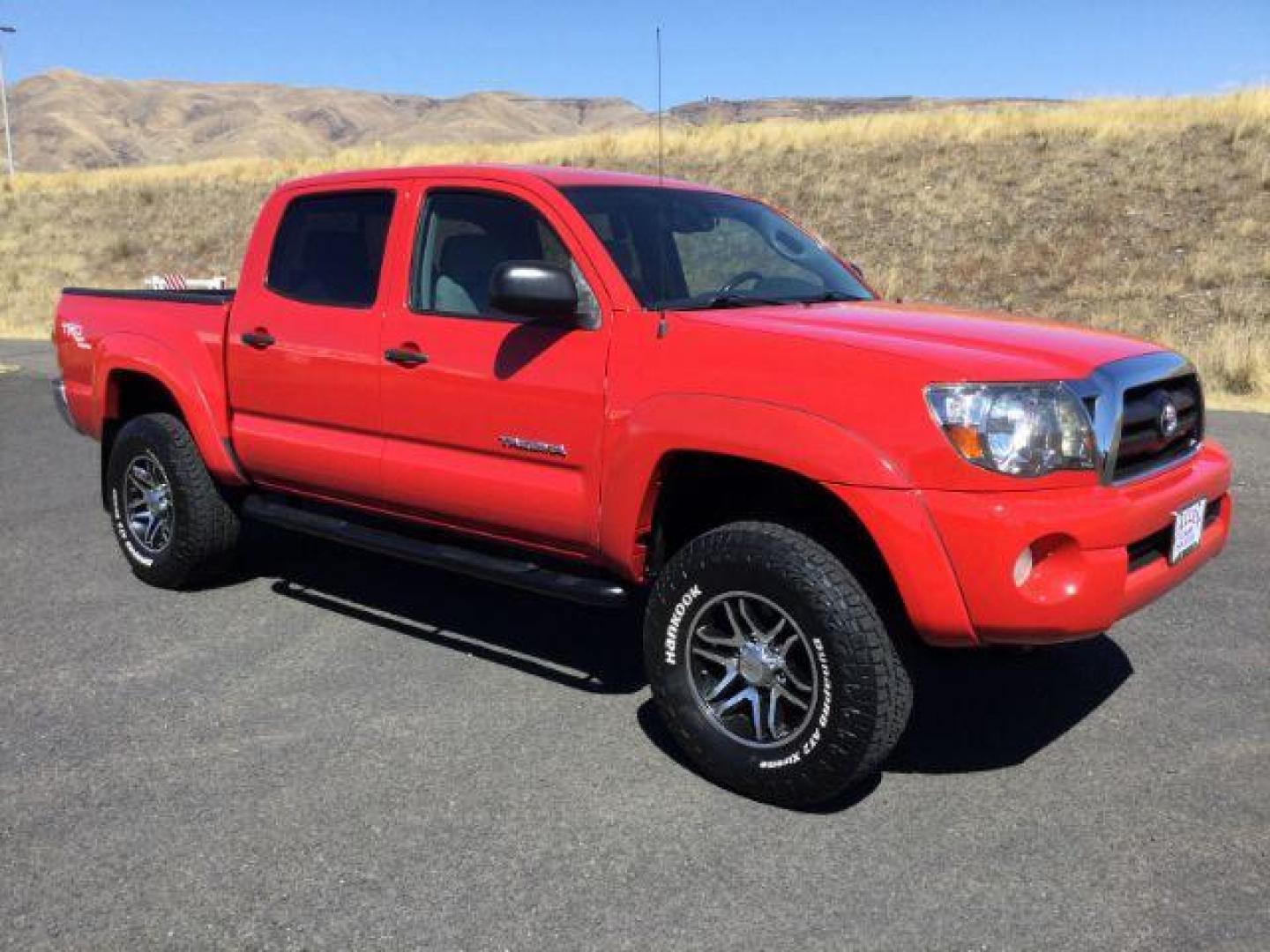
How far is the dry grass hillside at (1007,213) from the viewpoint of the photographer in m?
18.7

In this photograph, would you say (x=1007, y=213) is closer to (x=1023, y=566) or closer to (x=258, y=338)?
→ (x=258, y=338)

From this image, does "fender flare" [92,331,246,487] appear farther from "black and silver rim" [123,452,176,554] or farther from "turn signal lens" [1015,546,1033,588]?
"turn signal lens" [1015,546,1033,588]

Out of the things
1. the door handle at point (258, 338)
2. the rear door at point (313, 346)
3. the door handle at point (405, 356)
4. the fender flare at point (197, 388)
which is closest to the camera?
the door handle at point (405, 356)

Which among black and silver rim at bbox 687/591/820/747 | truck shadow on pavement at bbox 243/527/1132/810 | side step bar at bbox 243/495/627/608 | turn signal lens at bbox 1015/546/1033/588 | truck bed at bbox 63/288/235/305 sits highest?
truck bed at bbox 63/288/235/305

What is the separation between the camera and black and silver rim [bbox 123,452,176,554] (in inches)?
217

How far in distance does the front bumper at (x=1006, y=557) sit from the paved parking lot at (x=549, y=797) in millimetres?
652

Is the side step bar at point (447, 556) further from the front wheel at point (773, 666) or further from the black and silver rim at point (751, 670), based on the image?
the black and silver rim at point (751, 670)

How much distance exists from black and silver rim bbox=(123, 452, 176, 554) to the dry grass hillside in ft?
33.4

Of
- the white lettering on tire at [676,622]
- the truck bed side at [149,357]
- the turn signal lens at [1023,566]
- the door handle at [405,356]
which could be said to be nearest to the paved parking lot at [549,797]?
the white lettering on tire at [676,622]

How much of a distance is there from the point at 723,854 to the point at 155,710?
2228 millimetres

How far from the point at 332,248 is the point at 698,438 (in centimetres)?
221

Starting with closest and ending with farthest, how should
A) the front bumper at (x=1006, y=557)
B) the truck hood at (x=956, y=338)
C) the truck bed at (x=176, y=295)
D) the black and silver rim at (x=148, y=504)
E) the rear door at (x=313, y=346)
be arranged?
the front bumper at (x=1006, y=557) < the truck hood at (x=956, y=338) < the rear door at (x=313, y=346) < the truck bed at (x=176, y=295) < the black and silver rim at (x=148, y=504)

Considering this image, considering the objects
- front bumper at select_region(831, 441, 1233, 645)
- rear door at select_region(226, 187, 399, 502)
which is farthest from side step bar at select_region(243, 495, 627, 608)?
front bumper at select_region(831, 441, 1233, 645)

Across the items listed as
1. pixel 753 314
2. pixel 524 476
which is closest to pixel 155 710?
pixel 524 476
